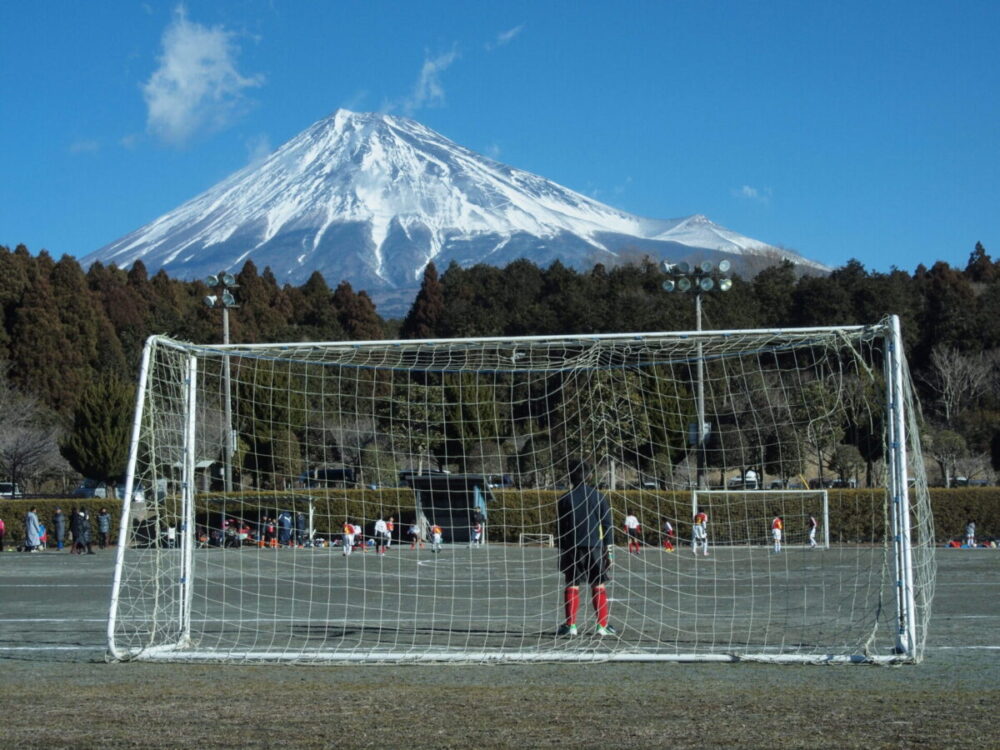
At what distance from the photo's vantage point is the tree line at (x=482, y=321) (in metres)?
44.9

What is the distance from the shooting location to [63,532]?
33.6 meters

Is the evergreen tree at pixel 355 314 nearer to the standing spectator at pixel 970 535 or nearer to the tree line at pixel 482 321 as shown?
the tree line at pixel 482 321

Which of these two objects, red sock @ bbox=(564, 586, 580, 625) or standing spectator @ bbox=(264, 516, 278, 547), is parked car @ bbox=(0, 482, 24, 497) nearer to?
standing spectator @ bbox=(264, 516, 278, 547)

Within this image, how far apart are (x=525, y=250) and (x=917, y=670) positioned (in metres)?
167

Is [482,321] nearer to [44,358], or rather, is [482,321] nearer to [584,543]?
[44,358]

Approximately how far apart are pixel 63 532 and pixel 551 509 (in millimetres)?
14535

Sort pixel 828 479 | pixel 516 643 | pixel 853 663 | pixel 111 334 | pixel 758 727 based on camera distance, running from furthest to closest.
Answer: pixel 111 334 < pixel 828 479 < pixel 516 643 < pixel 853 663 < pixel 758 727

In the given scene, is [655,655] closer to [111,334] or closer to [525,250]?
[111,334]

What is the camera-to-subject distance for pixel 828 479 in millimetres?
40188

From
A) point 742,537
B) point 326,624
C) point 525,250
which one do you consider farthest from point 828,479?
point 525,250

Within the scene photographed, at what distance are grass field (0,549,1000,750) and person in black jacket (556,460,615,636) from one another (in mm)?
1316

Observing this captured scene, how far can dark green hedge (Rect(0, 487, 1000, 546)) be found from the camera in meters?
25.3

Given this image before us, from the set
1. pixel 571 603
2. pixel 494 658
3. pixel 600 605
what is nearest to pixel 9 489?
pixel 571 603

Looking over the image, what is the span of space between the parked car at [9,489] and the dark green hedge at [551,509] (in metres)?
12.3
